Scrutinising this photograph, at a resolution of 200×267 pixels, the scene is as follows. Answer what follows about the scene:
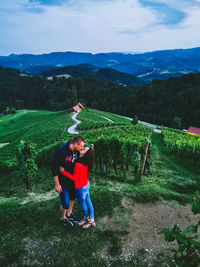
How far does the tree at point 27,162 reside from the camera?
10336 millimetres

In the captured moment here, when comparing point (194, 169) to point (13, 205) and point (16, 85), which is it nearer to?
point (13, 205)

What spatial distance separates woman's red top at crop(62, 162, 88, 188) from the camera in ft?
19.4

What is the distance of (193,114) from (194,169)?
110648 millimetres

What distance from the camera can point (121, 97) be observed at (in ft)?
509

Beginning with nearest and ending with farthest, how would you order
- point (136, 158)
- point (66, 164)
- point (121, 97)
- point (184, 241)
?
point (184, 241) → point (66, 164) → point (136, 158) → point (121, 97)

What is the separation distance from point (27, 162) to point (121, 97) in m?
150

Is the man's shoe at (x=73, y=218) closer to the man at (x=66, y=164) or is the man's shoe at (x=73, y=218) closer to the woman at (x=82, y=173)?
the man at (x=66, y=164)

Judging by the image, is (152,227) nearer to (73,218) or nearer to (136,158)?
(73,218)

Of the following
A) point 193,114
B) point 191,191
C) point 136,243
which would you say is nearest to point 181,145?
point 191,191

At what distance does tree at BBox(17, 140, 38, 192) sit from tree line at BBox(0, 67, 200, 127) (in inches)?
4000

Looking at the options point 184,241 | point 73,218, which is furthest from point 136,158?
point 184,241

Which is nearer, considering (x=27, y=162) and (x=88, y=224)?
(x=88, y=224)

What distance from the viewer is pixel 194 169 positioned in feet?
55.9

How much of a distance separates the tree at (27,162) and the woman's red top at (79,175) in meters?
5.30
